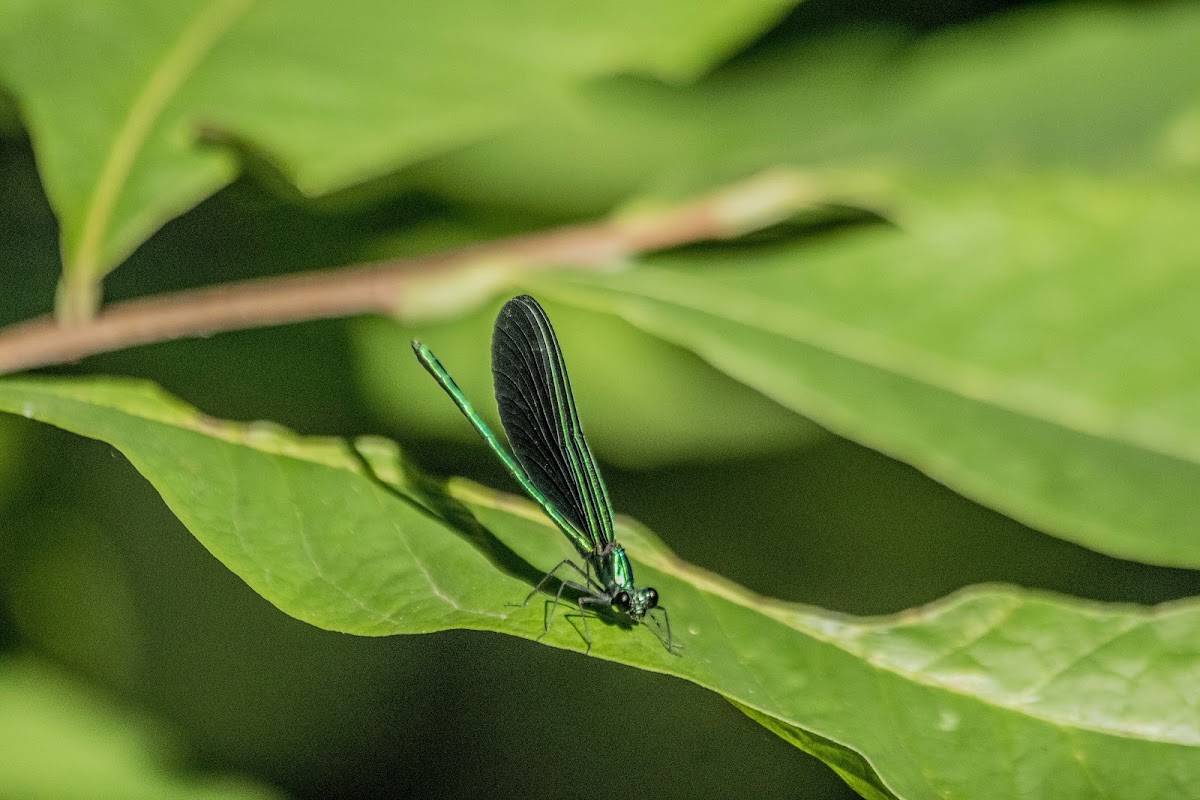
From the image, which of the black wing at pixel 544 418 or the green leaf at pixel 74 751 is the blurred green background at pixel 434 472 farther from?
the black wing at pixel 544 418

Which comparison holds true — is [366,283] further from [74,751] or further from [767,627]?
[74,751]

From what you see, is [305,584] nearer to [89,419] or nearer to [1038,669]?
[89,419]

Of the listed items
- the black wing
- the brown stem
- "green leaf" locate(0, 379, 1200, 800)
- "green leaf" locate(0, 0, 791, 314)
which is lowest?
"green leaf" locate(0, 379, 1200, 800)

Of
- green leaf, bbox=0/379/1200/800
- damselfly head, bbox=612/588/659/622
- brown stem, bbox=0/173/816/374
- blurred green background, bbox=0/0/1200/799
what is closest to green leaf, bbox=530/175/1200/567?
brown stem, bbox=0/173/816/374

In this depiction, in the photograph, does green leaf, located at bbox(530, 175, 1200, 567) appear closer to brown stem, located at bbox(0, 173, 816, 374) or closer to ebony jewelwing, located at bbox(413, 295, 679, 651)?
→ brown stem, located at bbox(0, 173, 816, 374)

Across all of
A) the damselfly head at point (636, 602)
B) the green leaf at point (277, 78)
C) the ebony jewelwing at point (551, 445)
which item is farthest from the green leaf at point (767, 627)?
the green leaf at point (277, 78)
